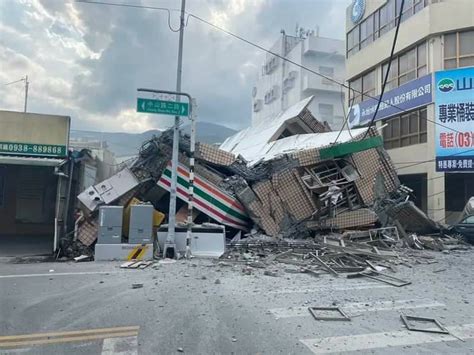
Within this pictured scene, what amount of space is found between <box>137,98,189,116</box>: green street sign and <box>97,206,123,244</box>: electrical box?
2757 millimetres

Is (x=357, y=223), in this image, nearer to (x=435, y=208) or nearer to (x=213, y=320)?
(x=435, y=208)

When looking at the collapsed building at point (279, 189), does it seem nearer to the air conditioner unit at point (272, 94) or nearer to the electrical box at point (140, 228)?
the electrical box at point (140, 228)

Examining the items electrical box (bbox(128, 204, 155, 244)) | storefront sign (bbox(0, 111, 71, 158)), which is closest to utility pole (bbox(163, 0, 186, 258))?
electrical box (bbox(128, 204, 155, 244))

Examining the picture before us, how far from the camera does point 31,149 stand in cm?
1280

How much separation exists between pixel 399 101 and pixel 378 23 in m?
5.52

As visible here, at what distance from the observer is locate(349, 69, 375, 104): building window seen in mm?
22628

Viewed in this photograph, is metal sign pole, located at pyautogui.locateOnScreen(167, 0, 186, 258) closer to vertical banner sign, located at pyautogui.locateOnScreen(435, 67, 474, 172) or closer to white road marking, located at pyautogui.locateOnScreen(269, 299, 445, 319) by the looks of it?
white road marking, located at pyautogui.locateOnScreen(269, 299, 445, 319)

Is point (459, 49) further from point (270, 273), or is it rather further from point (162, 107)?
point (270, 273)

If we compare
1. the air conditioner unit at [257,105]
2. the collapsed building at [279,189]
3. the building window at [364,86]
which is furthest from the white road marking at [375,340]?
the air conditioner unit at [257,105]

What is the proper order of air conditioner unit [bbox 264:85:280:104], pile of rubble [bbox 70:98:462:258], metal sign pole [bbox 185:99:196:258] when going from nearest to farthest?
1. metal sign pole [bbox 185:99:196:258]
2. pile of rubble [bbox 70:98:462:258]
3. air conditioner unit [bbox 264:85:280:104]

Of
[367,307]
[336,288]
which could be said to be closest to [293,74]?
[336,288]

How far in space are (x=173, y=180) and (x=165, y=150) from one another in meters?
1.79

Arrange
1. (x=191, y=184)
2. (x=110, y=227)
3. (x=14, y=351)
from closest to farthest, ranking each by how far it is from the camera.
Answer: (x=14, y=351)
(x=110, y=227)
(x=191, y=184)

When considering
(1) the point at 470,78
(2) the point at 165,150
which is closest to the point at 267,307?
(2) the point at 165,150
